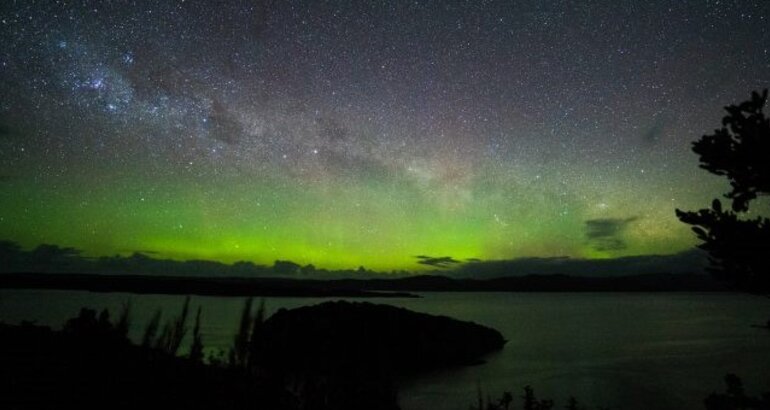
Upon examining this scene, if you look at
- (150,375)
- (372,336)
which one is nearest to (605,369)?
(372,336)

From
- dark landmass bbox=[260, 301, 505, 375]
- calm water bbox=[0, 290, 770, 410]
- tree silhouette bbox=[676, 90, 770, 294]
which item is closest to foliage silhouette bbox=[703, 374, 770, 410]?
tree silhouette bbox=[676, 90, 770, 294]

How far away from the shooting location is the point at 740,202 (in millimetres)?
5461

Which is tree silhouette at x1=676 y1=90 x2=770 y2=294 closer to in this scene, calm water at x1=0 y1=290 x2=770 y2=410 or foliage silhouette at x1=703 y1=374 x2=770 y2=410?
foliage silhouette at x1=703 y1=374 x2=770 y2=410

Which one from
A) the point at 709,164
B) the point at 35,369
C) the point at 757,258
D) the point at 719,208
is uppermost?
the point at 709,164

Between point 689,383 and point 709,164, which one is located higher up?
point 709,164

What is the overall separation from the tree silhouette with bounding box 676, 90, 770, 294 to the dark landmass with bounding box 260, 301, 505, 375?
91.9 feet

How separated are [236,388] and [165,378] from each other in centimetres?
191

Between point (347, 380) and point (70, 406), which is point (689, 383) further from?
point (70, 406)

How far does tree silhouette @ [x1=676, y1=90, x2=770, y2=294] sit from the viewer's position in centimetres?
516

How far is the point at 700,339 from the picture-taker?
64250mm

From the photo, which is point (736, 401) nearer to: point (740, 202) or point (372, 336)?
point (740, 202)

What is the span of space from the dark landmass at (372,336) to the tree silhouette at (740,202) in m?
28.0

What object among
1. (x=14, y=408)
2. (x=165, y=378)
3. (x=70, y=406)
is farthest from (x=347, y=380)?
(x=14, y=408)

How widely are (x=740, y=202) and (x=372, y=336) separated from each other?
3110cm
